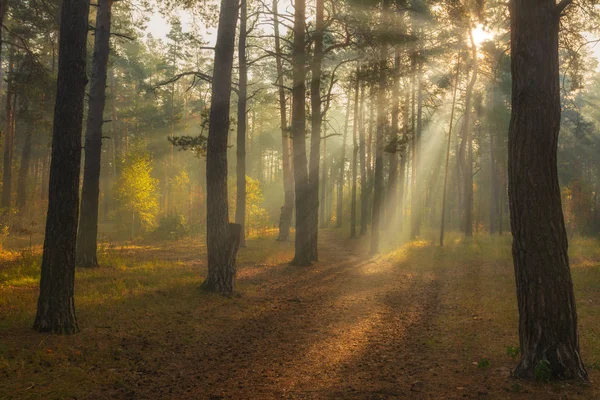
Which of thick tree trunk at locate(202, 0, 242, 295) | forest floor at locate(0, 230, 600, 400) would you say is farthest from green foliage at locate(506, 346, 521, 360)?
thick tree trunk at locate(202, 0, 242, 295)

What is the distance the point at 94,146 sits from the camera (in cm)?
1305

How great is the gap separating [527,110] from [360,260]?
13.8 meters

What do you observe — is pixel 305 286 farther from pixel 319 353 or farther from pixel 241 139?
pixel 241 139

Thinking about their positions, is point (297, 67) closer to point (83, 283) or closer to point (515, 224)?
point (83, 283)

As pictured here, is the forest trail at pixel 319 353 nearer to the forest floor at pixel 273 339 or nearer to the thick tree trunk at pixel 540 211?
the forest floor at pixel 273 339

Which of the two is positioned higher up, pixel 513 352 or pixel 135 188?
pixel 135 188

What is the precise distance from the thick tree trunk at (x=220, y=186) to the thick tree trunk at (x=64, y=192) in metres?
3.76

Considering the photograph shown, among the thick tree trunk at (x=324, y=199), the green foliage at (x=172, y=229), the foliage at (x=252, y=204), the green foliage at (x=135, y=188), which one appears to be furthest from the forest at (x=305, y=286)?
the thick tree trunk at (x=324, y=199)

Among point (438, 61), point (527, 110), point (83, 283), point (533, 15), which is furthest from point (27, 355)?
point (438, 61)

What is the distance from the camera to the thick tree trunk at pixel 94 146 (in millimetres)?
12711

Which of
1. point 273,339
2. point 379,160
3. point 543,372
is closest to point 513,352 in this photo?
point 543,372

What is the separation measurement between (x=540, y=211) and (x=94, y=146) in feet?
39.8

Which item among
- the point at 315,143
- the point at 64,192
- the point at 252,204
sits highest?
the point at 315,143

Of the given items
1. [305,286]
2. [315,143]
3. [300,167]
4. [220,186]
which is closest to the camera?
[220,186]
